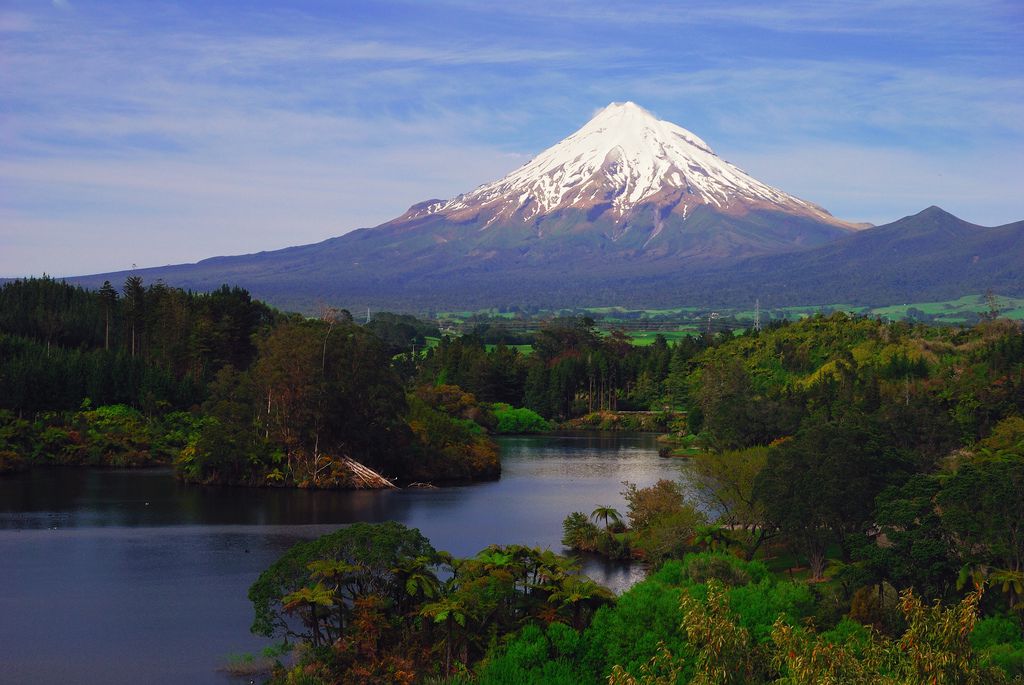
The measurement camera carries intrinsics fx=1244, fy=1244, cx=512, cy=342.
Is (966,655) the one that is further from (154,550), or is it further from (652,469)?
(652,469)

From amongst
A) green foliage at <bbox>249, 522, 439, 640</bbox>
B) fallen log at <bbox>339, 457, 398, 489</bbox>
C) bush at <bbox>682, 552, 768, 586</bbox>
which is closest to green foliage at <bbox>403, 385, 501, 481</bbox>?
fallen log at <bbox>339, 457, 398, 489</bbox>

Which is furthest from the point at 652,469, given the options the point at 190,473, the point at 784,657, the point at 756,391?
the point at 784,657

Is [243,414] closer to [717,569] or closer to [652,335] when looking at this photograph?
[717,569]

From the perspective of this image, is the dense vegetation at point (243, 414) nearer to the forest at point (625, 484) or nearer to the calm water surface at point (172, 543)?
the forest at point (625, 484)

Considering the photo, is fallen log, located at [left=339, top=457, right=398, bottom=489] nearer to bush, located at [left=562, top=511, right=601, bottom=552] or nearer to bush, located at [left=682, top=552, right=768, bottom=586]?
bush, located at [left=562, top=511, right=601, bottom=552]

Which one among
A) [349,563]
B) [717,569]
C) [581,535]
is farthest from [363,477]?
[349,563]
